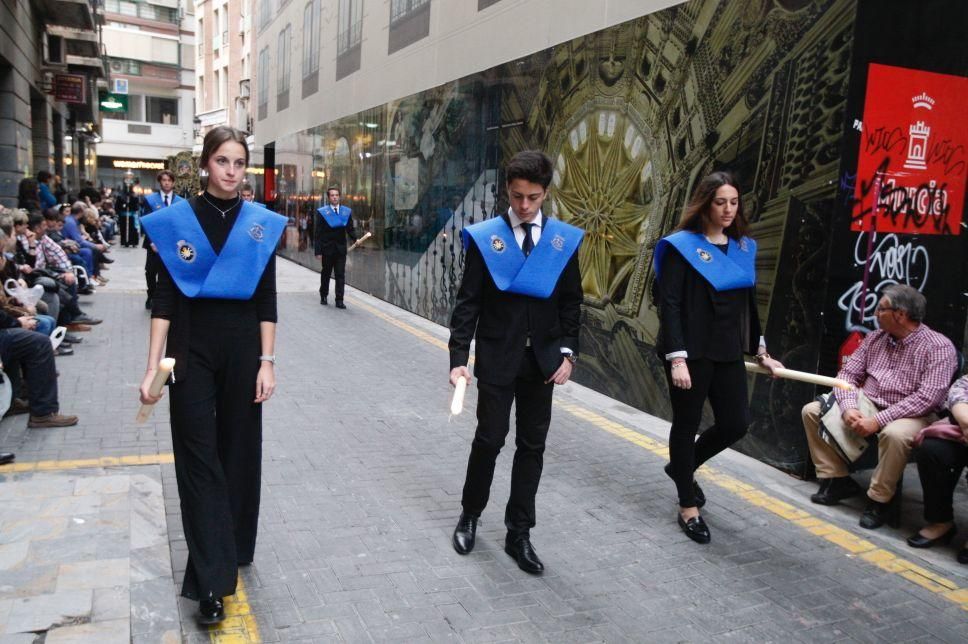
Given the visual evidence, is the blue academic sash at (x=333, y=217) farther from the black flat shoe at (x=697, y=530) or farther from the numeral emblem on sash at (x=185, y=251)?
the numeral emblem on sash at (x=185, y=251)

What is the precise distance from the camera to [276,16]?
26.5m

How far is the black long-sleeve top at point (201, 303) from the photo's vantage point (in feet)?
11.3

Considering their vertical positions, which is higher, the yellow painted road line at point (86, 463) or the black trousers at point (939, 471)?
the black trousers at point (939, 471)

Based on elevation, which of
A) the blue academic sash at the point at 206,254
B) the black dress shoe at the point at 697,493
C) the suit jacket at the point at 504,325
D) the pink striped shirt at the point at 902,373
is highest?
the blue academic sash at the point at 206,254

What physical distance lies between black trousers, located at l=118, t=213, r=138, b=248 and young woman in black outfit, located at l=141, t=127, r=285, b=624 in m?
24.5

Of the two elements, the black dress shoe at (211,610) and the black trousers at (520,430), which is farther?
the black trousers at (520,430)

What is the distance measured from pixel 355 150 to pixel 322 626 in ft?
45.2

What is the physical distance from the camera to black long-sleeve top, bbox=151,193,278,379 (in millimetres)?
3432

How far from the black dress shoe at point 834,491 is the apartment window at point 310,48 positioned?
1823 cm

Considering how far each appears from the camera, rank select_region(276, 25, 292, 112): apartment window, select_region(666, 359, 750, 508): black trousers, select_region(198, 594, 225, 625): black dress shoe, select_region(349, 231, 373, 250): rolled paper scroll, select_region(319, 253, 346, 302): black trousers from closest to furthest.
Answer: select_region(198, 594, 225, 625): black dress shoe → select_region(666, 359, 750, 508): black trousers → select_region(319, 253, 346, 302): black trousers → select_region(349, 231, 373, 250): rolled paper scroll → select_region(276, 25, 292, 112): apartment window

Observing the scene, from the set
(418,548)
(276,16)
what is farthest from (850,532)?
(276,16)

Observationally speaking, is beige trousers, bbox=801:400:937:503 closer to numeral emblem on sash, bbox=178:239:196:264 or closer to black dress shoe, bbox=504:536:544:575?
black dress shoe, bbox=504:536:544:575

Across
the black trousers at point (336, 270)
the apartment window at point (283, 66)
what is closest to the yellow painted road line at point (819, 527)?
the black trousers at point (336, 270)

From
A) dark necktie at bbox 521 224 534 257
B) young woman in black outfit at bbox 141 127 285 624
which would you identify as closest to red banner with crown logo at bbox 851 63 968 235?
dark necktie at bbox 521 224 534 257
